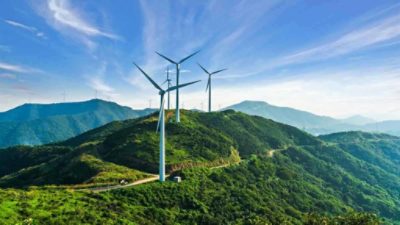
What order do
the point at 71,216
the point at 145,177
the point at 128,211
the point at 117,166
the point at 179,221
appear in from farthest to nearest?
the point at 117,166 < the point at 145,177 < the point at 179,221 < the point at 128,211 < the point at 71,216

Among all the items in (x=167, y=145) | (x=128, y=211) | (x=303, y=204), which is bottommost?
(x=303, y=204)

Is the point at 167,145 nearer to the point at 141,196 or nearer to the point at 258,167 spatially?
the point at 258,167

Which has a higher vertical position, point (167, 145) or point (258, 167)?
point (167, 145)

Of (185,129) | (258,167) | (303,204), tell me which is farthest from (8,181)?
(303,204)

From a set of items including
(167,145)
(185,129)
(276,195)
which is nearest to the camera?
(276,195)

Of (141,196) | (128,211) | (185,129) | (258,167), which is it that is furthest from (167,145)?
(128,211)

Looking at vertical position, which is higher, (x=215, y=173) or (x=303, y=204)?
(x=215, y=173)

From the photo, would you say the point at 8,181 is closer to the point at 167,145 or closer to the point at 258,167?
the point at 167,145

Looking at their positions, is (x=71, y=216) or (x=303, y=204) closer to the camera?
(x=71, y=216)

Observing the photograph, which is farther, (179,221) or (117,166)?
(117,166)
